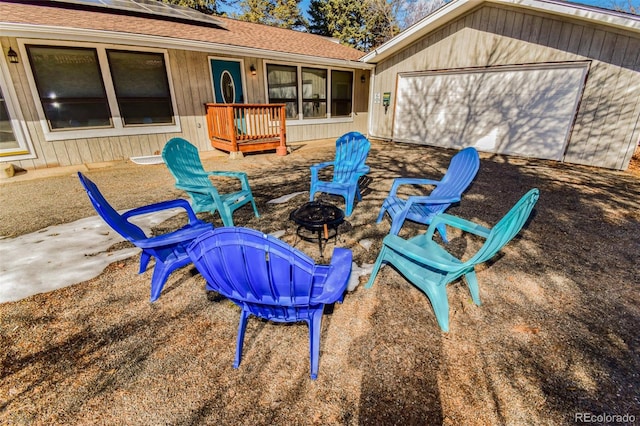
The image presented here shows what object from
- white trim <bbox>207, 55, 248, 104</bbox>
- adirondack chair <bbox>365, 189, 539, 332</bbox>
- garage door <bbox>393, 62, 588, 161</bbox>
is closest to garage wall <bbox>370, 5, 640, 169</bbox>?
garage door <bbox>393, 62, 588, 161</bbox>

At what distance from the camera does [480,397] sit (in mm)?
1494

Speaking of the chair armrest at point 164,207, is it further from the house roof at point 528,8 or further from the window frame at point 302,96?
the house roof at point 528,8

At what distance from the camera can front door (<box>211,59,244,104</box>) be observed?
287 inches

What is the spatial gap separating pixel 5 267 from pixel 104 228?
884 mm

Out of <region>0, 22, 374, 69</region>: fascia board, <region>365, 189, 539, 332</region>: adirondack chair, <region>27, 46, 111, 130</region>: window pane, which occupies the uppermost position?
<region>0, 22, 374, 69</region>: fascia board

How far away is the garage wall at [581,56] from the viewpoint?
5.58m

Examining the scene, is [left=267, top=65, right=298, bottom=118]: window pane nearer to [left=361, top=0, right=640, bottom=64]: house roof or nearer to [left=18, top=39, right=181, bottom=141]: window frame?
[left=361, top=0, right=640, bottom=64]: house roof

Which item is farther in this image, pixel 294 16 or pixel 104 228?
pixel 294 16

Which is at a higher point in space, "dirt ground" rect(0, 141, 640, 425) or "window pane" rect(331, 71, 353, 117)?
"window pane" rect(331, 71, 353, 117)

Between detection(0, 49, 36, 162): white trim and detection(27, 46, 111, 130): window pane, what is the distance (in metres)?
0.37

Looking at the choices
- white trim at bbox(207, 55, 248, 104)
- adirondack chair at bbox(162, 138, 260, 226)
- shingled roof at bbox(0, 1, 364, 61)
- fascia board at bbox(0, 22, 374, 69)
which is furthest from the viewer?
white trim at bbox(207, 55, 248, 104)

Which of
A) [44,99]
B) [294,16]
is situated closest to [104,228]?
[44,99]

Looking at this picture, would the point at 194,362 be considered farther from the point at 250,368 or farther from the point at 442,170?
the point at 442,170

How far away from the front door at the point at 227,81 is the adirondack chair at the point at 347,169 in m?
4.84
